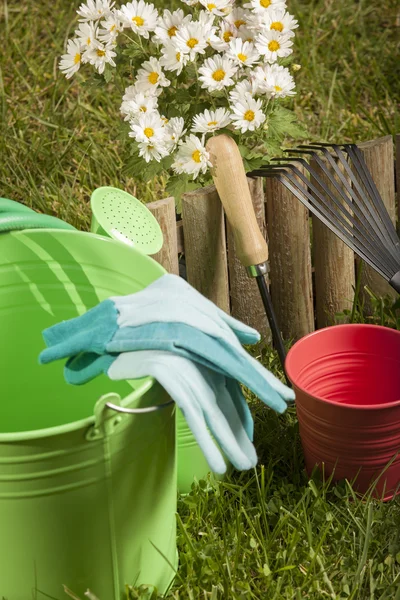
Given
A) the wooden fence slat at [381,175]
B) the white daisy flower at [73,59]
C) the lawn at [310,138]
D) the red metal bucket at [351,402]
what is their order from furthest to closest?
the wooden fence slat at [381,175], the white daisy flower at [73,59], the red metal bucket at [351,402], the lawn at [310,138]

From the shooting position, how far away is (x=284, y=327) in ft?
7.46

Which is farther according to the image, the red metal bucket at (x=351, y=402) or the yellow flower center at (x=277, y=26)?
the yellow flower center at (x=277, y=26)

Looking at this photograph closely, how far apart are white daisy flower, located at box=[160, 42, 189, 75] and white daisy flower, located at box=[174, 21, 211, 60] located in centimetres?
2

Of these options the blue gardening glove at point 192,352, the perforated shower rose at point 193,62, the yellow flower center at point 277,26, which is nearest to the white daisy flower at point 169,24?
the perforated shower rose at point 193,62

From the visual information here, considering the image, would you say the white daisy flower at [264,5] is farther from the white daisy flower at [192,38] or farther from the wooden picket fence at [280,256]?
the wooden picket fence at [280,256]

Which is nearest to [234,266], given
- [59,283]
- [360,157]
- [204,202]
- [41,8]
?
[204,202]

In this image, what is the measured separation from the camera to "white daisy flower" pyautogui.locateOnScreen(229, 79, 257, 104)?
1.94m

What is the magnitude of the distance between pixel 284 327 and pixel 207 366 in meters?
1.04

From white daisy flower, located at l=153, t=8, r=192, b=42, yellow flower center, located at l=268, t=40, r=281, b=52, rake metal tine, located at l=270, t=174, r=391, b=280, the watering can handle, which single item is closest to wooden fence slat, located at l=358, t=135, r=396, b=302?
rake metal tine, located at l=270, t=174, r=391, b=280

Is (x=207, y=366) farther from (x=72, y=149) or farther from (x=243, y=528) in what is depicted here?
(x=72, y=149)

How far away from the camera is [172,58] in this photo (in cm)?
193

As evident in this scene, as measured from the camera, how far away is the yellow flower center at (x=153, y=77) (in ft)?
6.50

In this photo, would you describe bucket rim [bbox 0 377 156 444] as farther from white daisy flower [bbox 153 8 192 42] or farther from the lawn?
white daisy flower [bbox 153 8 192 42]

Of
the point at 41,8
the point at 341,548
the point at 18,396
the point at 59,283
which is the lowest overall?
the point at 341,548
